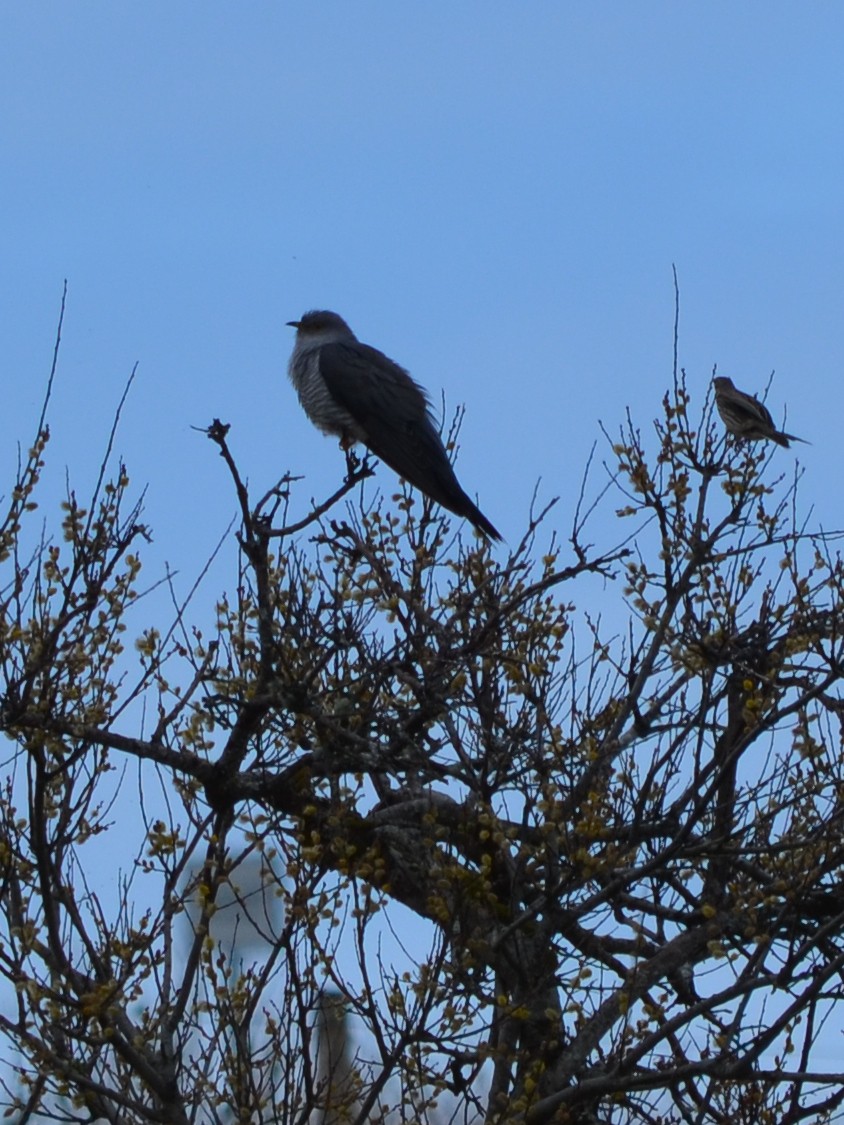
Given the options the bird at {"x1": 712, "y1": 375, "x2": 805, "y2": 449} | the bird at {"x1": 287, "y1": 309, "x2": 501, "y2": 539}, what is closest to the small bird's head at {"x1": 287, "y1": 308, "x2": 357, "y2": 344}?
the bird at {"x1": 287, "y1": 309, "x2": 501, "y2": 539}

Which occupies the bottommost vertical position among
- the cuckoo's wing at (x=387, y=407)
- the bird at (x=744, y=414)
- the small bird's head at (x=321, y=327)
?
the bird at (x=744, y=414)

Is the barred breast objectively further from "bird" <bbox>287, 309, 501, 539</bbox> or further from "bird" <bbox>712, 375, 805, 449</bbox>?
"bird" <bbox>712, 375, 805, 449</bbox>

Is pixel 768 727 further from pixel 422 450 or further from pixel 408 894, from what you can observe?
pixel 422 450

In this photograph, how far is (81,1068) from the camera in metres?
5.35

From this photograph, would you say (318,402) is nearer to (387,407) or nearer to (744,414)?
(387,407)

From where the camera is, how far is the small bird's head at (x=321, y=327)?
11883 mm

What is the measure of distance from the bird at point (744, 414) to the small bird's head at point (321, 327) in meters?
4.08

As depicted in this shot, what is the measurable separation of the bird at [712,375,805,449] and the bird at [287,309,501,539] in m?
1.70

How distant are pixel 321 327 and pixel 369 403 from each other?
174 cm

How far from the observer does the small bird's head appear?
11.9m

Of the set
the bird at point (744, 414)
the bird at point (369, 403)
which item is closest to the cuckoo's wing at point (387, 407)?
the bird at point (369, 403)

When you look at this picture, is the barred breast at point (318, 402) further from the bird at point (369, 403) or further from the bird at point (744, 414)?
the bird at point (744, 414)

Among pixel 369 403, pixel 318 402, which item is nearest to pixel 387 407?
pixel 369 403

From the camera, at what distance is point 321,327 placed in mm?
12031
